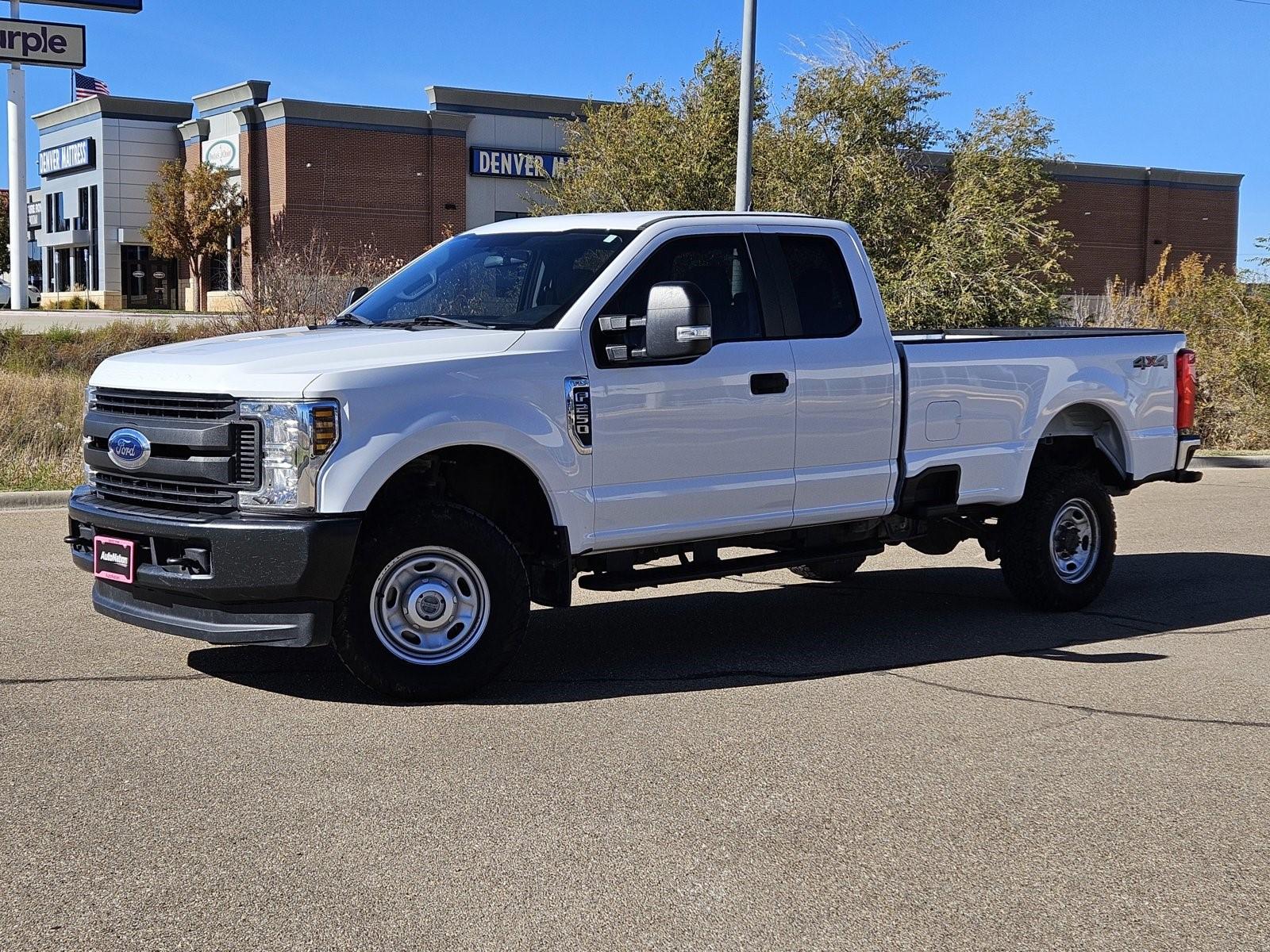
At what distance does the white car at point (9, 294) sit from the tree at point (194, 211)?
11357 millimetres

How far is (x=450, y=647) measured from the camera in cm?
644

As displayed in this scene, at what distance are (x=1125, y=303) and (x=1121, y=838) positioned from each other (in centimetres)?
2166

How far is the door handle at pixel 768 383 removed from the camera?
7285 mm

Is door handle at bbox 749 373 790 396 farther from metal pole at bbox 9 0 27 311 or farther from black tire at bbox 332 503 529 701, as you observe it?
metal pole at bbox 9 0 27 311

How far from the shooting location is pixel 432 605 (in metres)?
6.43

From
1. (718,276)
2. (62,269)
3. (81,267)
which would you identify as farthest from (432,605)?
(62,269)

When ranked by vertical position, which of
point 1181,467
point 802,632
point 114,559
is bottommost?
point 802,632

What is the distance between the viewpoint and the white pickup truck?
6094 millimetres

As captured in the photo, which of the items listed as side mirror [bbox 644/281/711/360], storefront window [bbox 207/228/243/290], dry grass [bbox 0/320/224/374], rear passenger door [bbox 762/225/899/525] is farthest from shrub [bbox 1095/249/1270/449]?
storefront window [bbox 207/228/243/290]

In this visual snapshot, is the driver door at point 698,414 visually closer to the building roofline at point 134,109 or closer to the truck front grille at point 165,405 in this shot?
the truck front grille at point 165,405

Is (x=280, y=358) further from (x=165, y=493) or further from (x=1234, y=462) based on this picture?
(x=1234, y=462)

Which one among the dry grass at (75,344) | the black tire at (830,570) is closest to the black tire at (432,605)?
the black tire at (830,570)

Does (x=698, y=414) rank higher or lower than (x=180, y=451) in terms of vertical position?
higher

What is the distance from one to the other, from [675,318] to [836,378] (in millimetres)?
1262
